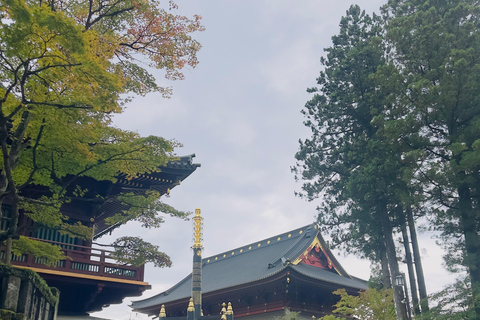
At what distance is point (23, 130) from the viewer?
307 inches

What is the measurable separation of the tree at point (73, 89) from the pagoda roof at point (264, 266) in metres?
13.0

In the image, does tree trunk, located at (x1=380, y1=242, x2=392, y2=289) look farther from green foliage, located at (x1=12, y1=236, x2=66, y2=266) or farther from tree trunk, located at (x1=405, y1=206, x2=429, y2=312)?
green foliage, located at (x1=12, y1=236, x2=66, y2=266)

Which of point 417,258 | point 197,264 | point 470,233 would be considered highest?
point 197,264

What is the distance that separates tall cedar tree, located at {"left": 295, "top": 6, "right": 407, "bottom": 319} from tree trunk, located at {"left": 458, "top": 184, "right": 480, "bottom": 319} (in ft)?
6.13

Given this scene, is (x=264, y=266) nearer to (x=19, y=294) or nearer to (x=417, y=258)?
(x=417, y=258)

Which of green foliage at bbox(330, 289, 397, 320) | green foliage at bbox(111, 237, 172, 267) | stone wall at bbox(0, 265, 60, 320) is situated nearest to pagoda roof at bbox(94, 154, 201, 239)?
green foliage at bbox(111, 237, 172, 267)

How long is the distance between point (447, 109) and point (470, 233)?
Result: 3866 millimetres

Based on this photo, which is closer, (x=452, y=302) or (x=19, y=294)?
(x=19, y=294)

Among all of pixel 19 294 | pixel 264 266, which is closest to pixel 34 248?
pixel 19 294

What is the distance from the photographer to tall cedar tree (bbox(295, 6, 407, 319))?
1571 cm

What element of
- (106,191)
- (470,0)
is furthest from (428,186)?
(106,191)

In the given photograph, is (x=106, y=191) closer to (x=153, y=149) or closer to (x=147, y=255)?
(x=147, y=255)

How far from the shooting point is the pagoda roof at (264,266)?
24.2 metres

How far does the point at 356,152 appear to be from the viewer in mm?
17375
